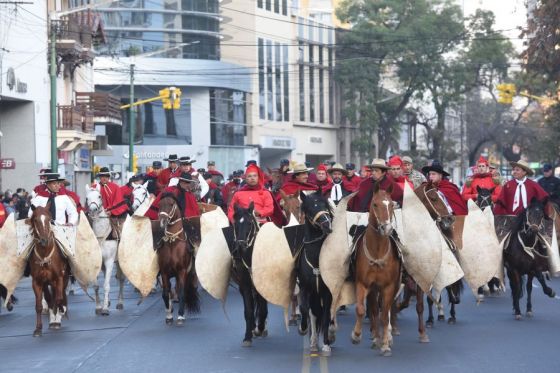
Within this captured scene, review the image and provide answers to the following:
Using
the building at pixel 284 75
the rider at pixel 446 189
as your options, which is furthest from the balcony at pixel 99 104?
the rider at pixel 446 189

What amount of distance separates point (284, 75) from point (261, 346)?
212ft

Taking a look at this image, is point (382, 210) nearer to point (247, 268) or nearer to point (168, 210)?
point (247, 268)

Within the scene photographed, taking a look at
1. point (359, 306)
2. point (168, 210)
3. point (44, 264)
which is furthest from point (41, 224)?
point (359, 306)

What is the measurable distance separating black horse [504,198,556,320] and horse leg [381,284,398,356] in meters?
4.32

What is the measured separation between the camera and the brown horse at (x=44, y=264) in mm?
15039

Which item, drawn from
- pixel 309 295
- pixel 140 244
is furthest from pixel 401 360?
pixel 140 244

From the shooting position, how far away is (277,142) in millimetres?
75750

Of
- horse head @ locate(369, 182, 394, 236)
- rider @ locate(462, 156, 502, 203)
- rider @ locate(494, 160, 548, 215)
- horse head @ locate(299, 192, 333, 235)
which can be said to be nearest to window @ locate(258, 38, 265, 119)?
rider @ locate(462, 156, 502, 203)

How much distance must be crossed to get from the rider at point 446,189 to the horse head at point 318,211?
3269 millimetres

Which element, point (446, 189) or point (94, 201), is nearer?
point (446, 189)

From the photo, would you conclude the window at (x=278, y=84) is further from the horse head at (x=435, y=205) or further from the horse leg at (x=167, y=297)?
the horse head at (x=435, y=205)

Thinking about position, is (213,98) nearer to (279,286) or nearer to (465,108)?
(465,108)

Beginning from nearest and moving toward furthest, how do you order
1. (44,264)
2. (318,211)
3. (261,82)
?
(318,211) → (44,264) → (261,82)

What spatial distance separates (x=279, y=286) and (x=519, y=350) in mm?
2993
